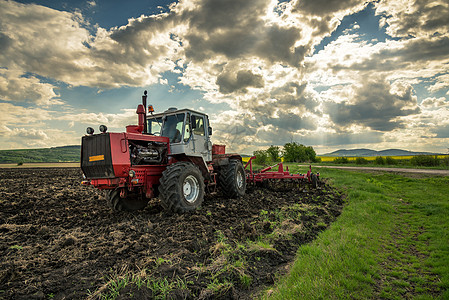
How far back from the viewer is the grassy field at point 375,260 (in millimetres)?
3518

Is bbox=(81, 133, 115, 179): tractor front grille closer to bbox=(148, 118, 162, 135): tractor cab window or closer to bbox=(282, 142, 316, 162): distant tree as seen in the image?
bbox=(148, 118, 162, 135): tractor cab window

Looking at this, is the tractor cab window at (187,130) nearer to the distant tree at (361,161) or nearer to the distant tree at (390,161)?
the distant tree at (390,161)

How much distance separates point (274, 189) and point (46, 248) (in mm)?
9853

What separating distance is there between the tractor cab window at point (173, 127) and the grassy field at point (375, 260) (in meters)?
5.21

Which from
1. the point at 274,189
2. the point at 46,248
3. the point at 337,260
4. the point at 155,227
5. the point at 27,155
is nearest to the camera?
the point at 337,260

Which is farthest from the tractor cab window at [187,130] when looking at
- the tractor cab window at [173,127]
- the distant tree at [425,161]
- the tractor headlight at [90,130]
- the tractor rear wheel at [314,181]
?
the distant tree at [425,161]

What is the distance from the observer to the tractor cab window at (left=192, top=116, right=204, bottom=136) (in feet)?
27.8

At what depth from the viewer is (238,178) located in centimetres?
1091

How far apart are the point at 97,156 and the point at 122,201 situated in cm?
195

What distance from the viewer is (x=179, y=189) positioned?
6988 millimetres

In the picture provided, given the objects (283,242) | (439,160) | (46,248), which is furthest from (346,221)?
(439,160)

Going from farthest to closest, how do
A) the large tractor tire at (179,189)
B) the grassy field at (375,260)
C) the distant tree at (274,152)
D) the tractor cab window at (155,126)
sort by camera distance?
the distant tree at (274,152) → the tractor cab window at (155,126) → the large tractor tire at (179,189) → the grassy field at (375,260)

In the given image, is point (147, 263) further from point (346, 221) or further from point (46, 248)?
point (346, 221)

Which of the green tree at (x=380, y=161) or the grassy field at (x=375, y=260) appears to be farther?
the green tree at (x=380, y=161)
